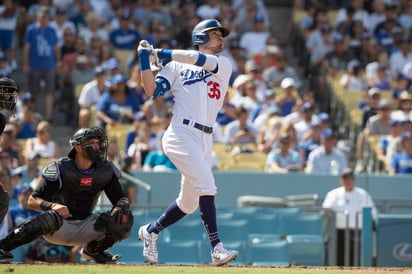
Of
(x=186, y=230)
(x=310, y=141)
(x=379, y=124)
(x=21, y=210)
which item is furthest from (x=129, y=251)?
(x=379, y=124)

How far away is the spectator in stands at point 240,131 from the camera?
15.6 metres

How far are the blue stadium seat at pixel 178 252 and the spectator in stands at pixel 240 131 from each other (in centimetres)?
358

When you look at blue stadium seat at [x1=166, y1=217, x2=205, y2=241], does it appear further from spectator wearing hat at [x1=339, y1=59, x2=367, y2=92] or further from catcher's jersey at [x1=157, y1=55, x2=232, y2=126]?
spectator wearing hat at [x1=339, y1=59, x2=367, y2=92]

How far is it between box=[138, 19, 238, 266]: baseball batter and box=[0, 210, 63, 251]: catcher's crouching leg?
2.67 feet

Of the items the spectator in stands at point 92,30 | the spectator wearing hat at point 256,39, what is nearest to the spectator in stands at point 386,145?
the spectator wearing hat at point 256,39

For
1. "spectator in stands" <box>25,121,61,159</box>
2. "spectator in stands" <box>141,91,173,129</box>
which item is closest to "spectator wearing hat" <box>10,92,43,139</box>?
"spectator in stands" <box>25,121,61,159</box>

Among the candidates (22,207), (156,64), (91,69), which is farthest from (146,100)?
(156,64)

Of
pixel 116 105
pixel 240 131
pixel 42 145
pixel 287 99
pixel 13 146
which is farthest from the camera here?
pixel 287 99

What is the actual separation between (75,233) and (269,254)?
11.5 ft

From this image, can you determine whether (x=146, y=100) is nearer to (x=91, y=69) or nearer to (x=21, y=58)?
(x=91, y=69)

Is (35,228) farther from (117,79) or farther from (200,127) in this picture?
(117,79)

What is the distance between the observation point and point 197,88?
361 inches

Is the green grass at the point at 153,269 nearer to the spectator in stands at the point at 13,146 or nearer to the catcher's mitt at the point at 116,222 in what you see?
the catcher's mitt at the point at 116,222

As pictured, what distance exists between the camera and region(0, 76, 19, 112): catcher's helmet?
892 centimetres
